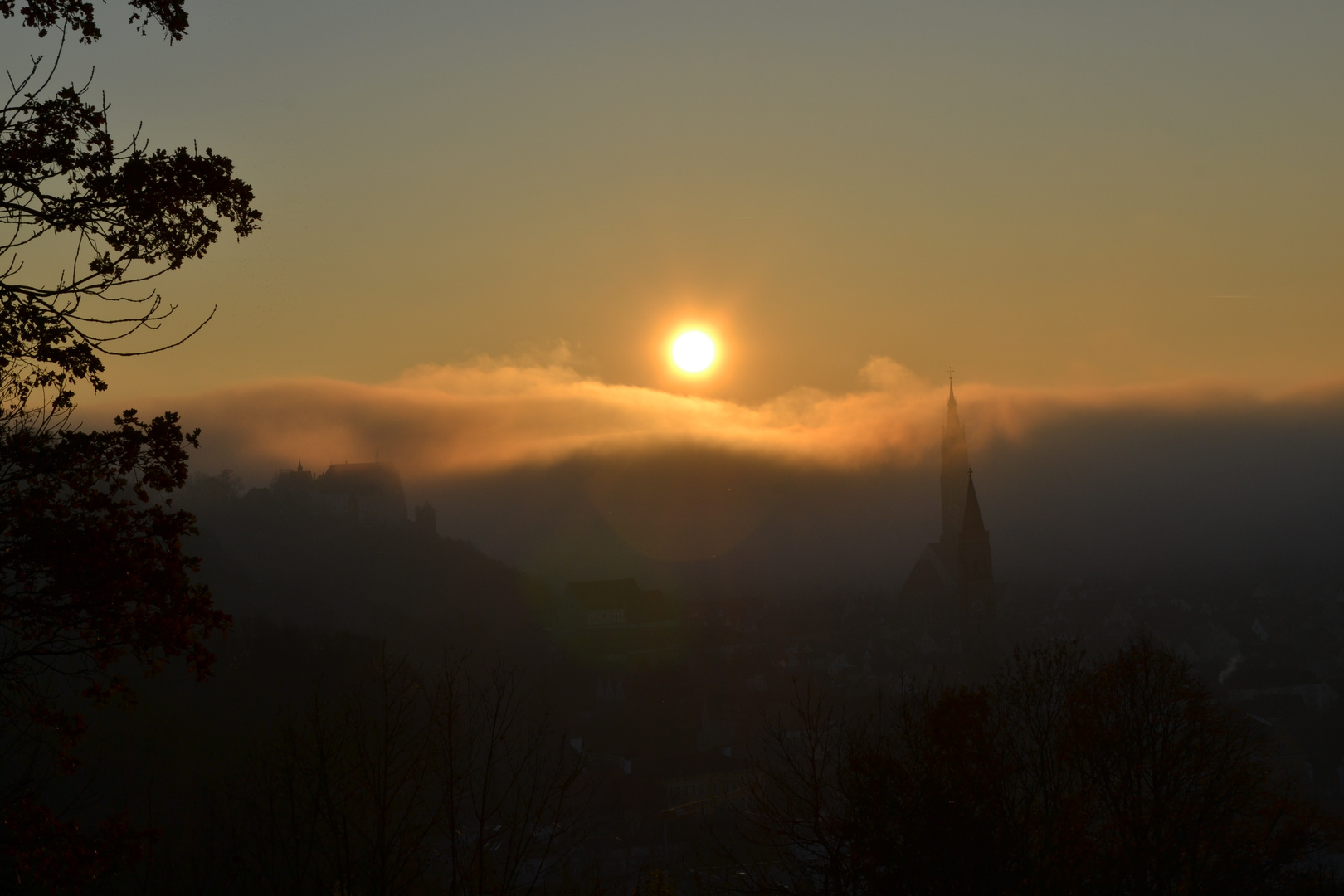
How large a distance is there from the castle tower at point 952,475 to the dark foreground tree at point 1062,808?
135 m

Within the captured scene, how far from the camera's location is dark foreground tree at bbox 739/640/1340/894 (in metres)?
12.2

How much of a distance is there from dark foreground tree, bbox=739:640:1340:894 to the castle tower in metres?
135

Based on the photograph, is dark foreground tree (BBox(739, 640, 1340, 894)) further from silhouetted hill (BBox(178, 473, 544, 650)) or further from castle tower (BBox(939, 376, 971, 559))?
castle tower (BBox(939, 376, 971, 559))

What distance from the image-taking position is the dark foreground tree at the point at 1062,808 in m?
12.2

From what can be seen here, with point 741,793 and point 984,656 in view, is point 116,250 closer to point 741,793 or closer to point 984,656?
point 741,793

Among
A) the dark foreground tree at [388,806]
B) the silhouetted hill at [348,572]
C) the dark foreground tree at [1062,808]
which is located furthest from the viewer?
the silhouetted hill at [348,572]

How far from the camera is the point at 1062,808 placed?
568 inches

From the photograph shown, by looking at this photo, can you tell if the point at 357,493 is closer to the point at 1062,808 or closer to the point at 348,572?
the point at 348,572

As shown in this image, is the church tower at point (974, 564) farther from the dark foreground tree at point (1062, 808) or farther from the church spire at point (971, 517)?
the dark foreground tree at point (1062, 808)

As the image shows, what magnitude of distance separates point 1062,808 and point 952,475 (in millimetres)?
150938

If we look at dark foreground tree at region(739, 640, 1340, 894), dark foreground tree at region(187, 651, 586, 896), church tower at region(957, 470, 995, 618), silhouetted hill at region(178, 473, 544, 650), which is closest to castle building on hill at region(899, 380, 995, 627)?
church tower at region(957, 470, 995, 618)

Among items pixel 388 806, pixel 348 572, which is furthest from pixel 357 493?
pixel 388 806

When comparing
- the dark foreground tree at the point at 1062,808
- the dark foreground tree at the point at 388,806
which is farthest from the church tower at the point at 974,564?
the dark foreground tree at the point at 1062,808

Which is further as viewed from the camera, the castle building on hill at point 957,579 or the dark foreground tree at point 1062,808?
the castle building on hill at point 957,579
